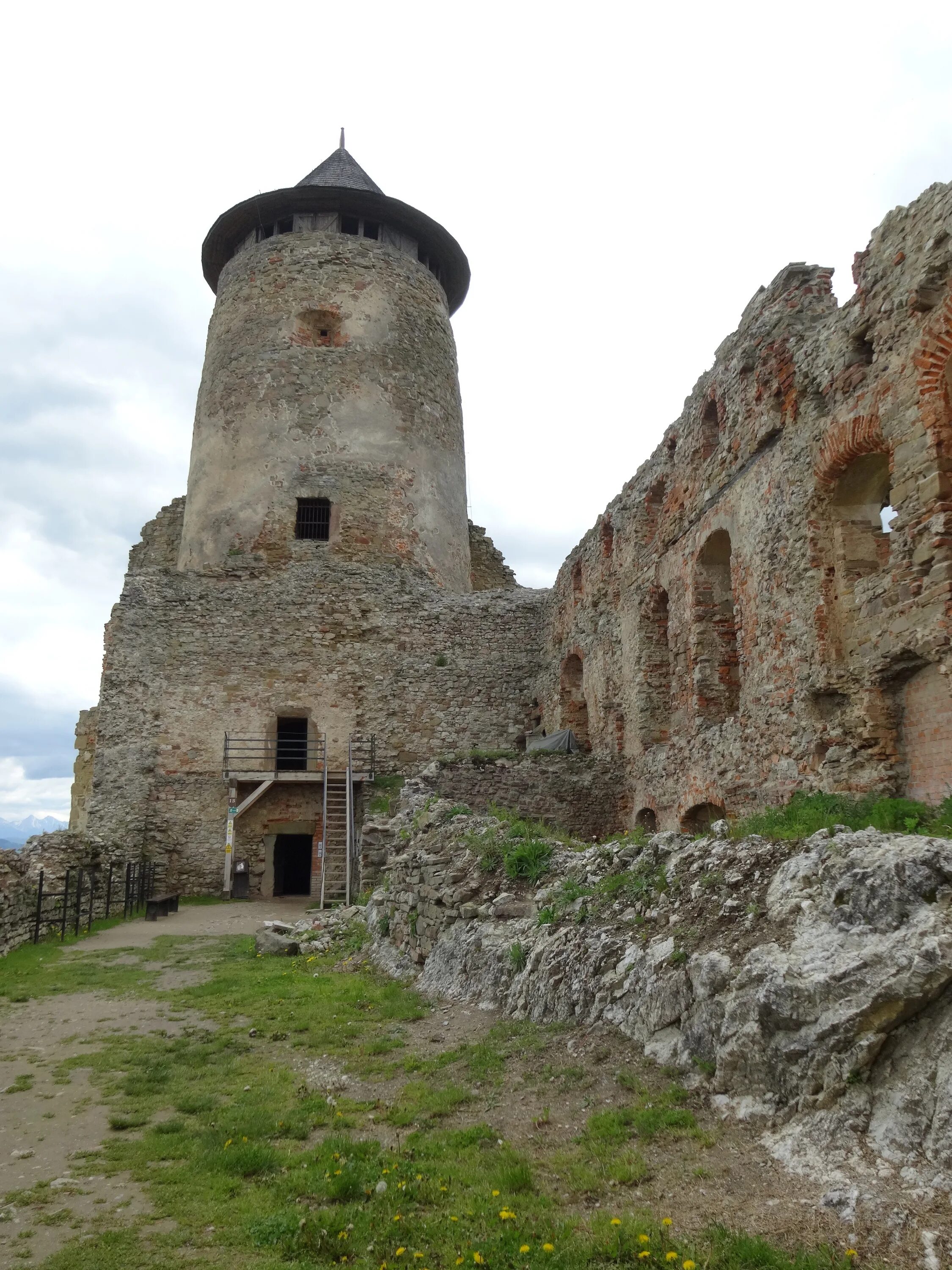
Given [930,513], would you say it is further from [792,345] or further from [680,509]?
[680,509]

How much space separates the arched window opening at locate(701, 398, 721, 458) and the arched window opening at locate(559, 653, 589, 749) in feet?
22.3

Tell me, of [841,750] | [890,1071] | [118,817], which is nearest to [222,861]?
[118,817]

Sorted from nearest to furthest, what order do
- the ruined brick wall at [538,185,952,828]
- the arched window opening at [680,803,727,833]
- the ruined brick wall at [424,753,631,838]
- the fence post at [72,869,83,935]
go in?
the ruined brick wall at [538,185,952,828] → the arched window opening at [680,803,727,833] → the fence post at [72,869,83,935] → the ruined brick wall at [424,753,631,838]

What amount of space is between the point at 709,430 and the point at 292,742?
12.9 meters

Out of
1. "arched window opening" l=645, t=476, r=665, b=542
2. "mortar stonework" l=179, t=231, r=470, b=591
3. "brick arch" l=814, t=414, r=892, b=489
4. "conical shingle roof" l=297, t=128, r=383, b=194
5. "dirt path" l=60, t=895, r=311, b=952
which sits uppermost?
"conical shingle roof" l=297, t=128, r=383, b=194

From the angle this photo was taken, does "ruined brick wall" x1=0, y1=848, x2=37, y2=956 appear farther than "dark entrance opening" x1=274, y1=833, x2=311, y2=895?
No

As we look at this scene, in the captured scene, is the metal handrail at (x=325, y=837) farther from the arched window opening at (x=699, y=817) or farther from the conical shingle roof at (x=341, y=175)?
the conical shingle roof at (x=341, y=175)

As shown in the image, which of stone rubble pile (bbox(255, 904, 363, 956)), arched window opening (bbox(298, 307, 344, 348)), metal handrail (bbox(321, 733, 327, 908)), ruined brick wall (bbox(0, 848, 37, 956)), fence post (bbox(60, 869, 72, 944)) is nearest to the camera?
stone rubble pile (bbox(255, 904, 363, 956))

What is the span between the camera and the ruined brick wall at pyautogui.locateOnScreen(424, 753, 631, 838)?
50.5ft

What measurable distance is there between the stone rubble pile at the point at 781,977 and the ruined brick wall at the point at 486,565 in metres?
20.2

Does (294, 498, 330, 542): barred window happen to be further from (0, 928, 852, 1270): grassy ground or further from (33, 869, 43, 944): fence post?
(0, 928, 852, 1270): grassy ground

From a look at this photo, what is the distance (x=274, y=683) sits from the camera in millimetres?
20828

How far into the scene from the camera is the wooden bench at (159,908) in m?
16.2

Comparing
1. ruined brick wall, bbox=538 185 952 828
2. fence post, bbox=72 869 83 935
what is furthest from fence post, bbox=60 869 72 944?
ruined brick wall, bbox=538 185 952 828
